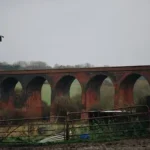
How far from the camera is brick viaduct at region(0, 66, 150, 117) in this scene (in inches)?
1009

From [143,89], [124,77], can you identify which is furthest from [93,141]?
[143,89]

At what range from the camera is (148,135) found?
10703mm

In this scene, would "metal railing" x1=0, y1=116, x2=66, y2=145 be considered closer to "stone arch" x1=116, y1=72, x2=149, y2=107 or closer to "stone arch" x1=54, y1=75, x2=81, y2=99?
"stone arch" x1=54, y1=75, x2=81, y2=99

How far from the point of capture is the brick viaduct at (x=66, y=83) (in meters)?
25.6

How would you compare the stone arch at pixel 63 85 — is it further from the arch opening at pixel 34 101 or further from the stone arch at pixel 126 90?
the stone arch at pixel 126 90

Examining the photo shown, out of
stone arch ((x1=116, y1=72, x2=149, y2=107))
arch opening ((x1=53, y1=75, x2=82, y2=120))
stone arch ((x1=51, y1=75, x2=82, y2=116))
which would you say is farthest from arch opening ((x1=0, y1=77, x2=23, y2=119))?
stone arch ((x1=116, y1=72, x2=149, y2=107))

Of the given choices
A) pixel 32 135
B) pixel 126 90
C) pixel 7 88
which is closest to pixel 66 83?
pixel 126 90

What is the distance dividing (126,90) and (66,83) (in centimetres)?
670

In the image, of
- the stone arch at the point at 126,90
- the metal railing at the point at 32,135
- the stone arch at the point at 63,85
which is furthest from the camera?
the stone arch at the point at 63,85

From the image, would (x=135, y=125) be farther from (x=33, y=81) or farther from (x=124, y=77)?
(x=33, y=81)

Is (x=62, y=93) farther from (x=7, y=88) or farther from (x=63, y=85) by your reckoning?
(x=7, y=88)

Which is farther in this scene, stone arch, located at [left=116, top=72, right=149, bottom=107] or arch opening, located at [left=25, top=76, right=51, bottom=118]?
arch opening, located at [left=25, top=76, right=51, bottom=118]

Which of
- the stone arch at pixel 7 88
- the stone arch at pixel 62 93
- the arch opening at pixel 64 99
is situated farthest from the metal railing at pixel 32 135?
the stone arch at pixel 7 88

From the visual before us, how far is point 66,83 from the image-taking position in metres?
30.5
